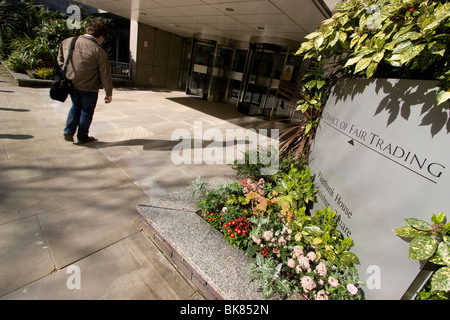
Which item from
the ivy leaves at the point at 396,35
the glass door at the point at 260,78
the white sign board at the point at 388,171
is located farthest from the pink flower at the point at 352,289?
the glass door at the point at 260,78

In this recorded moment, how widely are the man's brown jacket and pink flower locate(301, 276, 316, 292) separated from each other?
3506mm

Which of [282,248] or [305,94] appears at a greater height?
[305,94]

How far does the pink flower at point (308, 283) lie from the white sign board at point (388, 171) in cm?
35

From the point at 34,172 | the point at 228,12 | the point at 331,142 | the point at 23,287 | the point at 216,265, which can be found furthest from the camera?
the point at 228,12

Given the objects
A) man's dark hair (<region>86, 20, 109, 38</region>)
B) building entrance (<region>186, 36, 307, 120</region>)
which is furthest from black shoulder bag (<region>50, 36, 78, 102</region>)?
building entrance (<region>186, 36, 307, 120</region>)

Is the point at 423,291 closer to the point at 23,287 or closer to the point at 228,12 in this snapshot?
the point at 23,287

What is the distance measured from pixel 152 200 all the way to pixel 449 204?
2.18 m

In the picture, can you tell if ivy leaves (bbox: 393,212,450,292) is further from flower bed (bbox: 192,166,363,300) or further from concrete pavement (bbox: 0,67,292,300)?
concrete pavement (bbox: 0,67,292,300)

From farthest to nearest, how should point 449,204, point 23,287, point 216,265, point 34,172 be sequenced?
point 34,172 → point 216,265 → point 23,287 → point 449,204

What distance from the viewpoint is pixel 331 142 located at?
6.89ft

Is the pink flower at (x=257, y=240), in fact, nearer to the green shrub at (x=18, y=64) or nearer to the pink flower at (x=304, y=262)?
the pink flower at (x=304, y=262)

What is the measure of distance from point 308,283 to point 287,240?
393mm

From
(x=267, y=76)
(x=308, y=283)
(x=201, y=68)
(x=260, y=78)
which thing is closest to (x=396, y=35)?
(x=308, y=283)
